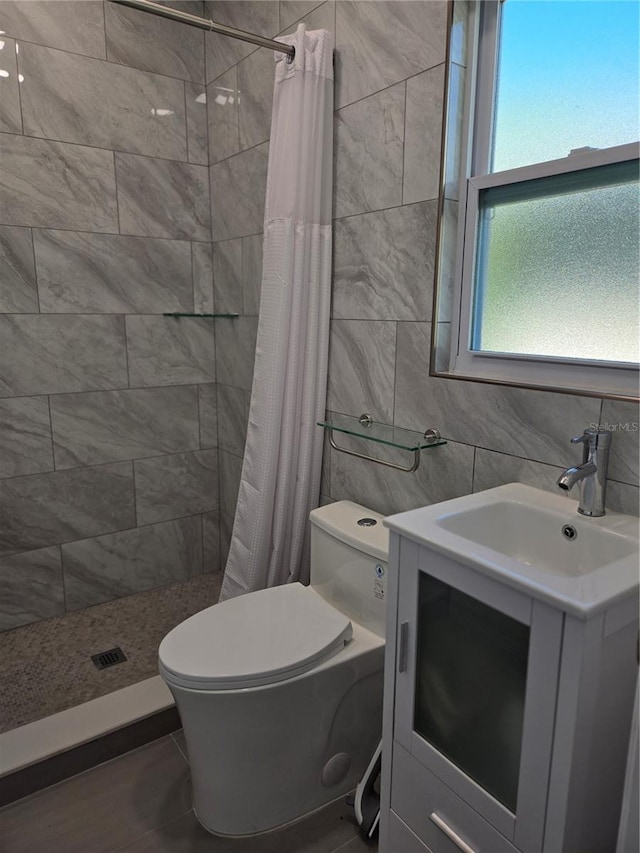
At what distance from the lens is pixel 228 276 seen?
8.32ft

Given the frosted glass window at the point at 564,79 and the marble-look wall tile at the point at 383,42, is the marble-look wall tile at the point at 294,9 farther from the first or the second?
the frosted glass window at the point at 564,79

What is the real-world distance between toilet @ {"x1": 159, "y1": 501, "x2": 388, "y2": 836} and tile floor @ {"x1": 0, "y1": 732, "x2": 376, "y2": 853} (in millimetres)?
46

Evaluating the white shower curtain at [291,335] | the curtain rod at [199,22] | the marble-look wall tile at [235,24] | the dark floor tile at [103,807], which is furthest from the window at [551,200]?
the dark floor tile at [103,807]

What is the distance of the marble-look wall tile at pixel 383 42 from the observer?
153cm

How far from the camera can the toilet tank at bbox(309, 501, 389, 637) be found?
160cm

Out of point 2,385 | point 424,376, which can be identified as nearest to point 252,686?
point 424,376

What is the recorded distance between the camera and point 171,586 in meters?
2.72

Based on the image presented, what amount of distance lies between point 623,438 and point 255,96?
183 centimetres

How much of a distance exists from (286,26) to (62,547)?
216 cm

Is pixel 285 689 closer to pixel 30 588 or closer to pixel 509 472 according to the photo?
pixel 509 472

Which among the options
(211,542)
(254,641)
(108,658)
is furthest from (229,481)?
(254,641)

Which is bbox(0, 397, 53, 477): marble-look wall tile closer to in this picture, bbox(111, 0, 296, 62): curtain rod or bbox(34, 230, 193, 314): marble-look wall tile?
bbox(34, 230, 193, 314): marble-look wall tile

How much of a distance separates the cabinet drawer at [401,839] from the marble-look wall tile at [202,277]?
2058mm

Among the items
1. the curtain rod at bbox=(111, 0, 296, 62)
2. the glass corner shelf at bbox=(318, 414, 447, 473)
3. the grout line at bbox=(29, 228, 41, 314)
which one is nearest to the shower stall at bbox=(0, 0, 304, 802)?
the grout line at bbox=(29, 228, 41, 314)
